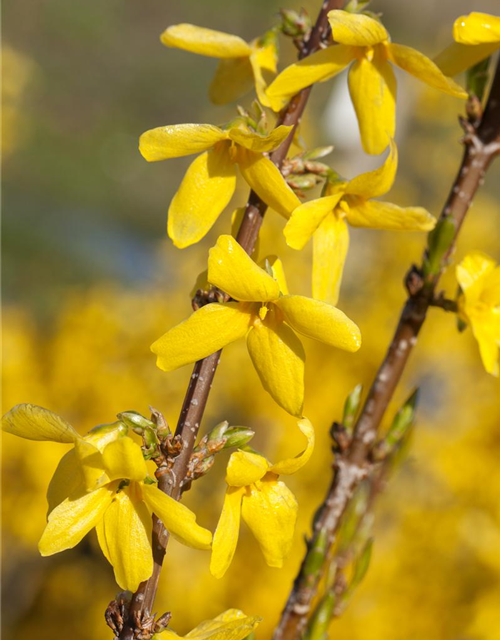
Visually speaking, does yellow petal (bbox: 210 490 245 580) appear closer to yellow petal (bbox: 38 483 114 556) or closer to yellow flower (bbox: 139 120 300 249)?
yellow petal (bbox: 38 483 114 556)

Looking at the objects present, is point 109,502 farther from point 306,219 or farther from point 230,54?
point 230,54

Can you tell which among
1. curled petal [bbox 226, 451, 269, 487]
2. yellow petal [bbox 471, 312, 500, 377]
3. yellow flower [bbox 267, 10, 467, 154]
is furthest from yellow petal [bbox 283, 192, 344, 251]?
yellow petal [bbox 471, 312, 500, 377]

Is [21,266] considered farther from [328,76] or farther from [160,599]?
[328,76]

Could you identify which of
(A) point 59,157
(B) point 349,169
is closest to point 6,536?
(B) point 349,169

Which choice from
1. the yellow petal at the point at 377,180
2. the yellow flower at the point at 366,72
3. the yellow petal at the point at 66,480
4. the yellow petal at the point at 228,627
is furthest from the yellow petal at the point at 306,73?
the yellow petal at the point at 228,627

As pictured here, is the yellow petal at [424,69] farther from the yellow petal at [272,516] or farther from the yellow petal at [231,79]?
the yellow petal at [272,516]

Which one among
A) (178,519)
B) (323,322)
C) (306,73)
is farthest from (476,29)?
(178,519)
